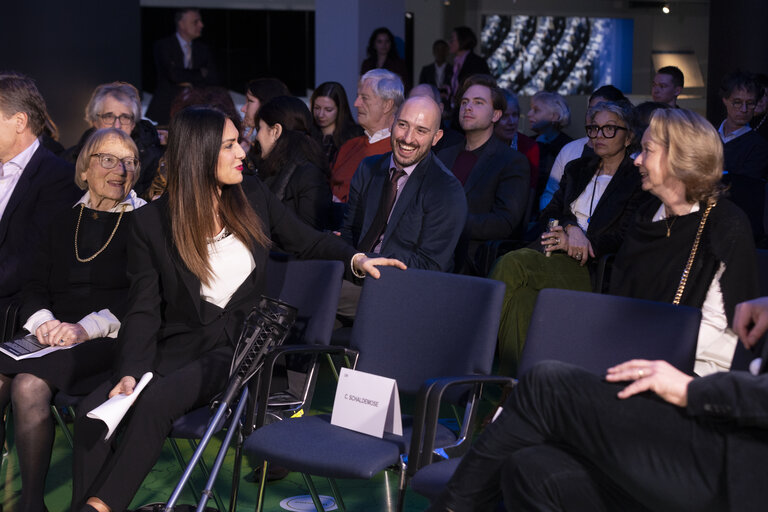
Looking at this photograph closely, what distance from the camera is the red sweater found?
5.02 meters

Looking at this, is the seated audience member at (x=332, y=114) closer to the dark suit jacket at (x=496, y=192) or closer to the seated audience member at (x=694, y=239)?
the dark suit jacket at (x=496, y=192)

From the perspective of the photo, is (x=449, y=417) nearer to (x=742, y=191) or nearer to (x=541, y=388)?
(x=742, y=191)

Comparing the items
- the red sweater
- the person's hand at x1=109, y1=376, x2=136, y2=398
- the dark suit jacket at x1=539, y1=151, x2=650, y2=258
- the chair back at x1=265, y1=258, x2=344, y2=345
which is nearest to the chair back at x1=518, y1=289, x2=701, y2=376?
the chair back at x1=265, y1=258, x2=344, y2=345

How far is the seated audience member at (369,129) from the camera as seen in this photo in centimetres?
504

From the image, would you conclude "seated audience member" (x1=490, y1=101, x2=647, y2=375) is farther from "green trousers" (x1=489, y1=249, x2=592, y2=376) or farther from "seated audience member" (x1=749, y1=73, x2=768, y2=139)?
"seated audience member" (x1=749, y1=73, x2=768, y2=139)

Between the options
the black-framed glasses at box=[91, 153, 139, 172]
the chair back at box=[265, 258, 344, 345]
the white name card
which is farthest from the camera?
the black-framed glasses at box=[91, 153, 139, 172]

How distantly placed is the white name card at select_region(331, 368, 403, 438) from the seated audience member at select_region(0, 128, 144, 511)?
1025 mm

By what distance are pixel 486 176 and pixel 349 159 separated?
2.84 ft

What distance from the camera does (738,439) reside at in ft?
6.11

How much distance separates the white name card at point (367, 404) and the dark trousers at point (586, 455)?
A: 491 mm

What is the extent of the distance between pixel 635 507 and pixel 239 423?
1295 mm

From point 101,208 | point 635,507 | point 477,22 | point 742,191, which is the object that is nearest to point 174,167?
point 101,208

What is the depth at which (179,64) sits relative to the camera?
24.6 feet

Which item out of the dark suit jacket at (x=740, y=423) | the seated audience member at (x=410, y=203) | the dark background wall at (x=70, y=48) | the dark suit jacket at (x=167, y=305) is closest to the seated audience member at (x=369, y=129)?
the seated audience member at (x=410, y=203)
